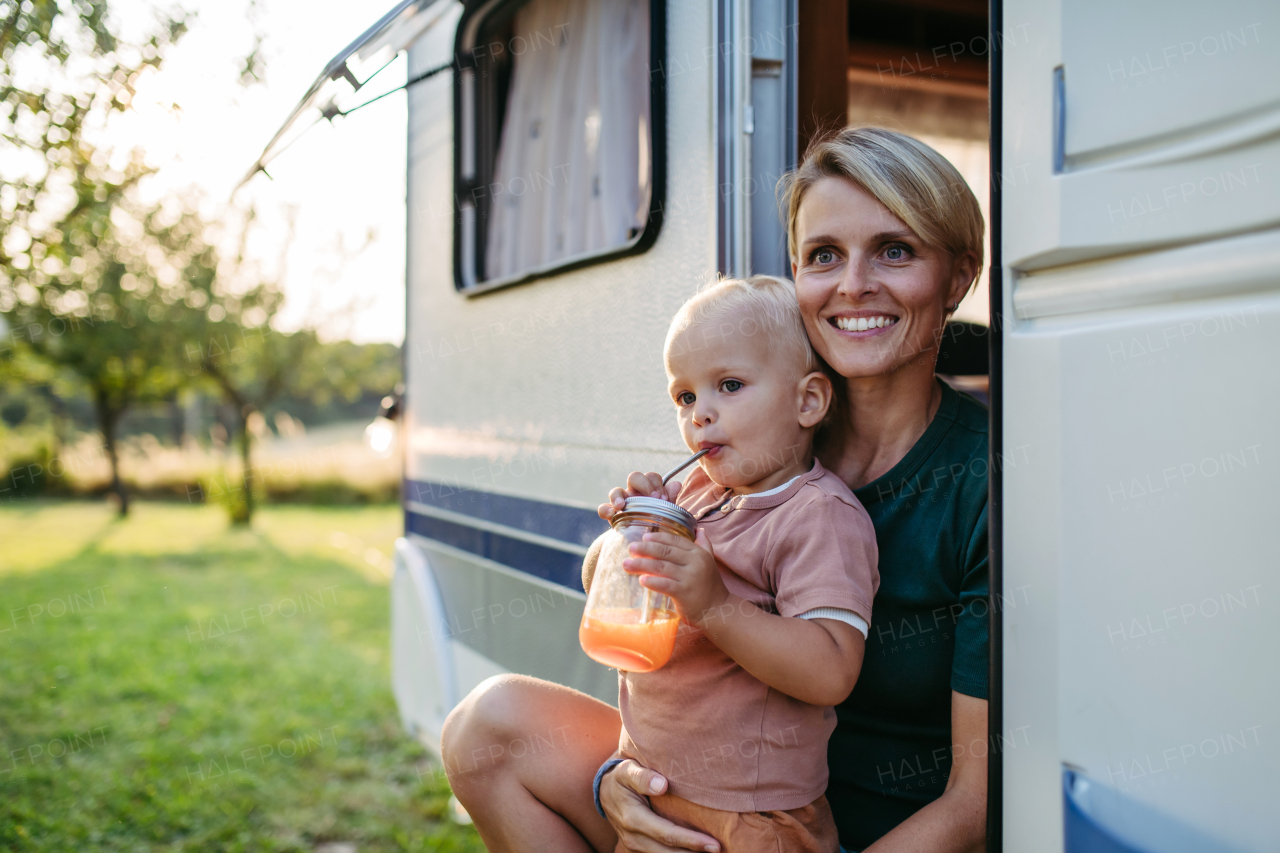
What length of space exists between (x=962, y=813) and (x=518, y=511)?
69.5 inches

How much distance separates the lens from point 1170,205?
1.03 m

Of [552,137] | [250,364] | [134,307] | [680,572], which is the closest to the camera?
[680,572]

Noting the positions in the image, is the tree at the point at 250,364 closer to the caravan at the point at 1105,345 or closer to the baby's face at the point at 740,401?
the caravan at the point at 1105,345

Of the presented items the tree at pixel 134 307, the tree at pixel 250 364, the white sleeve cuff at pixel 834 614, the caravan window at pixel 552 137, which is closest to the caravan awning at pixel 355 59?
the caravan window at pixel 552 137

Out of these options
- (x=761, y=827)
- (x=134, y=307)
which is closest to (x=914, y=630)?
(x=761, y=827)

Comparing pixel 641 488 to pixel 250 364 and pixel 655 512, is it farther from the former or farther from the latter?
pixel 250 364

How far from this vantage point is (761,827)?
1.40m

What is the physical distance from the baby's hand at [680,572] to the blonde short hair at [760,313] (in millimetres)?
406

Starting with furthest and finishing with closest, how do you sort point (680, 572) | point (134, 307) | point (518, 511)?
point (134, 307) → point (518, 511) → point (680, 572)

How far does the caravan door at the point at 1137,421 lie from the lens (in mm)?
971

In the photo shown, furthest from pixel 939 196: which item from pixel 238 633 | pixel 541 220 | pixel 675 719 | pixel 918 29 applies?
pixel 238 633

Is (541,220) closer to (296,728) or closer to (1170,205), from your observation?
(1170,205)

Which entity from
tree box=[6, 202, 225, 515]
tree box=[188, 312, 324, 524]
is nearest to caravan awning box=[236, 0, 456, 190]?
tree box=[6, 202, 225, 515]

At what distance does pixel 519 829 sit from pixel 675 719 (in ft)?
1.38
